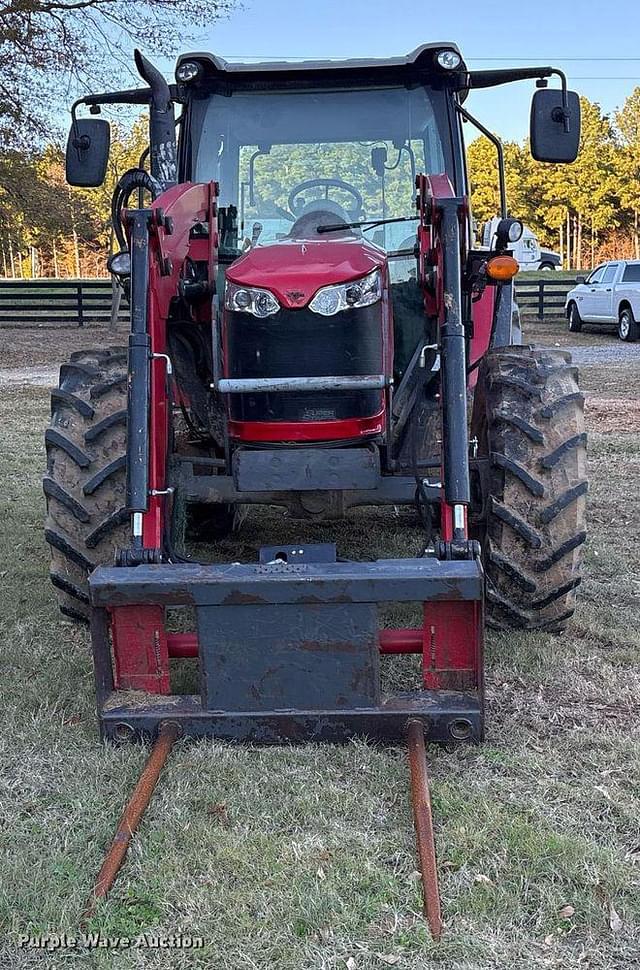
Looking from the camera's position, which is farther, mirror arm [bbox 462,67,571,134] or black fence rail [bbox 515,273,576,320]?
black fence rail [bbox 515,273,576,320]

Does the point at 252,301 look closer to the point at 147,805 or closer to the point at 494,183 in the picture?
the point at 147,805

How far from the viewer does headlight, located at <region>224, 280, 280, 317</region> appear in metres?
3.92

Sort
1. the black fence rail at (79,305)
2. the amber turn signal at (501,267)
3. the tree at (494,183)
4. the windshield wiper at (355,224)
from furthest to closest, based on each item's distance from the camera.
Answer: the tree at (494,183) → the black fence rail at (79,305) → the windshield wiper at (355,224) → the amber turn signal at (501,267)

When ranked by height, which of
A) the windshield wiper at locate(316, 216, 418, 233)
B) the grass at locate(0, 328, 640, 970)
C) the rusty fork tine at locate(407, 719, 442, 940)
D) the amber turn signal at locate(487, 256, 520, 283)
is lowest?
the grass at locate(0, 328, 640, 970)

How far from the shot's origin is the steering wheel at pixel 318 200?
476cm

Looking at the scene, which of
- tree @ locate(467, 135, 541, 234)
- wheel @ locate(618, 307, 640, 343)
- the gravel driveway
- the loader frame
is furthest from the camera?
tree @ locate(467, 135, 541, 234)

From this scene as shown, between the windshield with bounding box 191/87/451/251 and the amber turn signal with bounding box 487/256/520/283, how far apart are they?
2.86 ft

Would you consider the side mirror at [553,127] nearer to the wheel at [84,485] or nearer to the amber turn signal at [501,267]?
the amber turn signal at [501,267]

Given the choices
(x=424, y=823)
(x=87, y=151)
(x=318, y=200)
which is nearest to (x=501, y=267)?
(x=318, y=200)

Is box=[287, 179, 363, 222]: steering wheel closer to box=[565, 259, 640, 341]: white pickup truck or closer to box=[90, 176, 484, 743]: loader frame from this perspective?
box=[90, 176, 484, 743]: loader frame

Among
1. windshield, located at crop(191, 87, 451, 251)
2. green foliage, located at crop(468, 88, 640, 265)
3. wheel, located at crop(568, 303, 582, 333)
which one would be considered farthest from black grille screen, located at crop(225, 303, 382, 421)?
green foliage, located at crop(468, 88, 640, 265)

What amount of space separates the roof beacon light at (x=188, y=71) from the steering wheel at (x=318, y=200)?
2.18ft

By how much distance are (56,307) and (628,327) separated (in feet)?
48.5

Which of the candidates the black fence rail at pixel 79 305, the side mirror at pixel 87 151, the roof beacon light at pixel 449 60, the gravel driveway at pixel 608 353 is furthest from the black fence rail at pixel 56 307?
the roof beacon light at pixel 449 60
